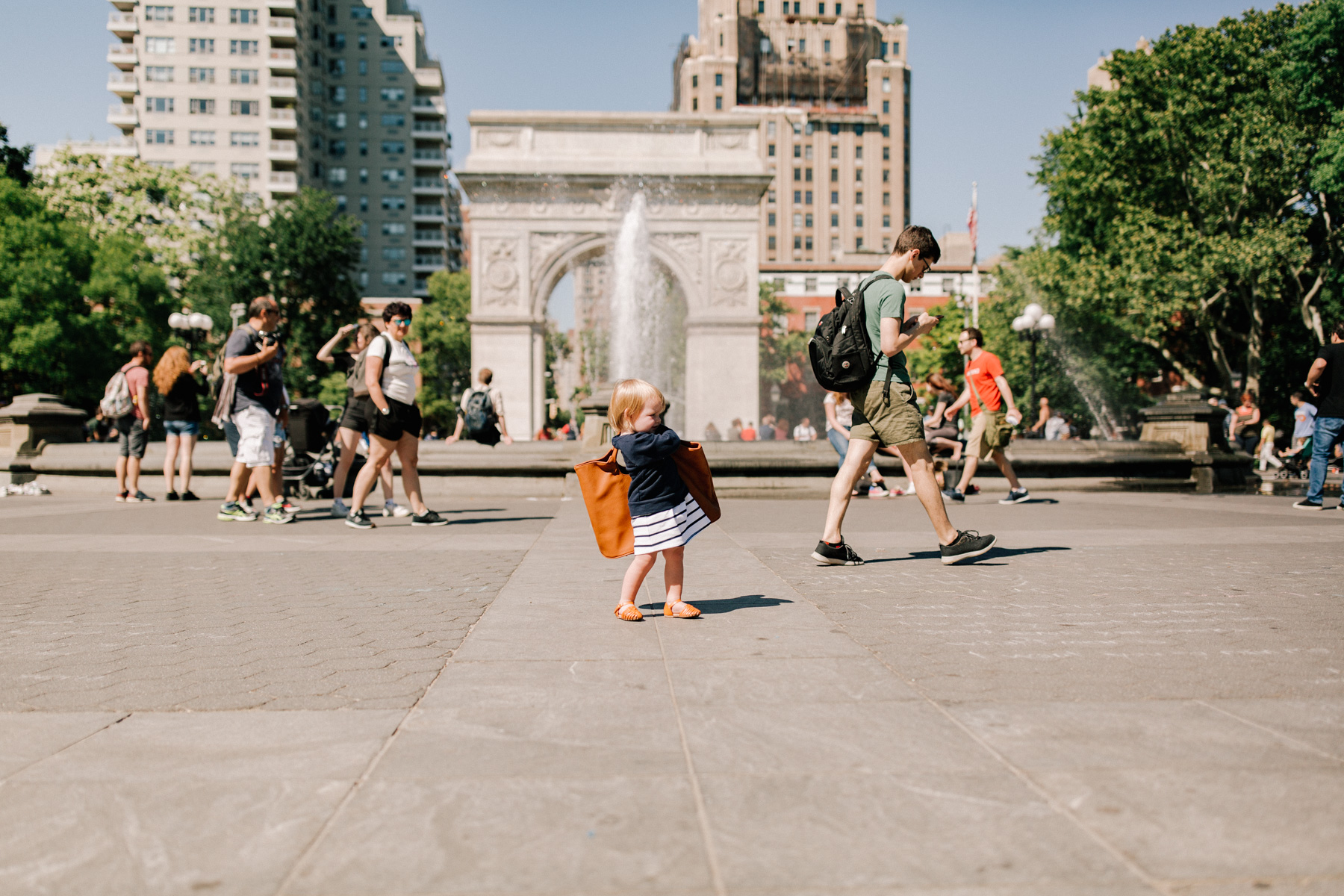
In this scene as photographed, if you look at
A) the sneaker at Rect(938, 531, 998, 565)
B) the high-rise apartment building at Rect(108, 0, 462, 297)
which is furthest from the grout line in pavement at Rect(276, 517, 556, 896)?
the high-rise apartment building at Rect(108, 0, 462, 297)

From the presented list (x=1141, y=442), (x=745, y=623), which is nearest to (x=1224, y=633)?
(x=745, y=623)

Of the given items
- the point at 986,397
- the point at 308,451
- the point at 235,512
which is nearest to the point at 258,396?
the point at 235,512

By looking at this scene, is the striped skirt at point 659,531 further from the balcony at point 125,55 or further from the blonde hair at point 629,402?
the balcony at point 125,55

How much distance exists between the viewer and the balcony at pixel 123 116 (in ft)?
240

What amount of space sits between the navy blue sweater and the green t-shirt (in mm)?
2022

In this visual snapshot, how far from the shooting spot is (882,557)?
6.84 metres

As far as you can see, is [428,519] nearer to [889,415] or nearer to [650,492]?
[889,415]

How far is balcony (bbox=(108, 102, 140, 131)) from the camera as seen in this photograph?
7306 centimetres

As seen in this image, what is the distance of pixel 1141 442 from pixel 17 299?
36.9m

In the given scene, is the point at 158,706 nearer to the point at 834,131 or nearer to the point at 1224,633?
the point at 1224,633

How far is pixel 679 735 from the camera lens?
279cm

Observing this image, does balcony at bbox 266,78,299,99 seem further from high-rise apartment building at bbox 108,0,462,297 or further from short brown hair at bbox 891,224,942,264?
short brown hair at bbox 891,224,942,264

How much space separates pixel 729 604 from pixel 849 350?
6.49 feet

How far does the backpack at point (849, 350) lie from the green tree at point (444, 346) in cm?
5452
